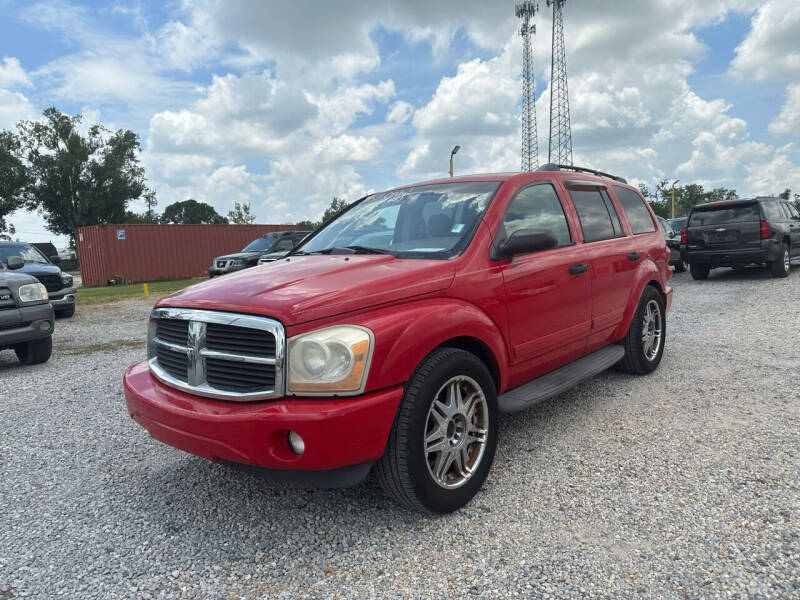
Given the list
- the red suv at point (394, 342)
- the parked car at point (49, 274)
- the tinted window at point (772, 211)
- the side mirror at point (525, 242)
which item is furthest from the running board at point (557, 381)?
the parked car at point (49, 274)

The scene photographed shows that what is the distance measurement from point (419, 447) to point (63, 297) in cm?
1165

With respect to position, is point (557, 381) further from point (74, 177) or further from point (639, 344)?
point (74, 177)

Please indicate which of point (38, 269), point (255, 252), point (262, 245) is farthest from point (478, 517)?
point (262, 245)

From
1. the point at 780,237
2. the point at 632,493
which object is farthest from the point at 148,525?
the point at 780,237

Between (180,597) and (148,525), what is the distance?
68cm

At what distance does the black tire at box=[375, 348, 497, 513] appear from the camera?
248 centimetres

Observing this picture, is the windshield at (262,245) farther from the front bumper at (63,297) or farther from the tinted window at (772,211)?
the tinted window at (772,211)

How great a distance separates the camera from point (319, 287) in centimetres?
257

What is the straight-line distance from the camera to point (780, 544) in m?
2.35

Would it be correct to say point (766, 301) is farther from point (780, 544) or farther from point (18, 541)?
point (18, 541)

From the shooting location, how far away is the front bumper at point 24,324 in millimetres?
6031

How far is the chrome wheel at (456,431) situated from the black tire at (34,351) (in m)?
6.06

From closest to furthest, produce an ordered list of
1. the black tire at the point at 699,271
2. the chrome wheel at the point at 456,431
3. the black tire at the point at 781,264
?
the chrome wheel at the point at 456,431 < the black tire at the point at 781,264 < the black tire at the point at 699,271

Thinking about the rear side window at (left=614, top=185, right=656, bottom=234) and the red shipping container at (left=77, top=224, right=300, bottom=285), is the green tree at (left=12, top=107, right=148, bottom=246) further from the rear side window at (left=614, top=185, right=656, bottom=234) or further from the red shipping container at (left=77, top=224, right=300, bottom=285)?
the rear side window at (left=614, top=185, right=656, bottom=234)
